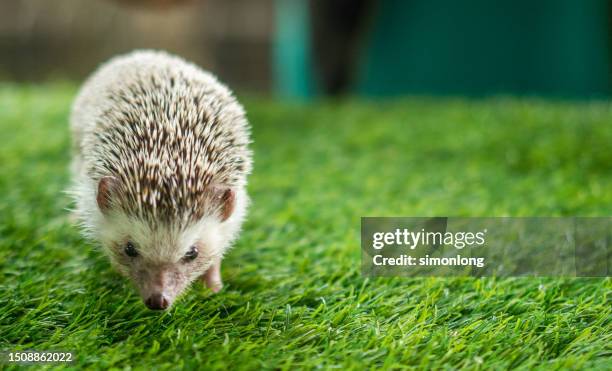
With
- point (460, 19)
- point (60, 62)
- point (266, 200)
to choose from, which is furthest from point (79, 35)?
point (266, 200)

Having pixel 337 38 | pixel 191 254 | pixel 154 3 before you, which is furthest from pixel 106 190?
pixel 337 38

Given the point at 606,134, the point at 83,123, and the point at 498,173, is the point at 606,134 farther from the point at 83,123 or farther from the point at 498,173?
the point at 83,123

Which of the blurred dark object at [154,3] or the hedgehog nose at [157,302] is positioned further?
the blurred dark object at [154,3]

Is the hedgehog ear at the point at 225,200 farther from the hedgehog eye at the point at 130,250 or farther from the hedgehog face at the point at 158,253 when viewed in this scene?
the hedgehog eye at the point at 130,250

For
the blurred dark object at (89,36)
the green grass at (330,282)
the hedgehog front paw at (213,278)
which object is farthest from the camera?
the blurred dark object at (89,36)

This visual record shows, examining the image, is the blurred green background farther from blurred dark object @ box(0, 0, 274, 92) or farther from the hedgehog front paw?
the hedgehog front paw

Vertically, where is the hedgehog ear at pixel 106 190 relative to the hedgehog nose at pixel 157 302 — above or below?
above

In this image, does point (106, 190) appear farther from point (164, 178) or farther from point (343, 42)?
point (343, 42)

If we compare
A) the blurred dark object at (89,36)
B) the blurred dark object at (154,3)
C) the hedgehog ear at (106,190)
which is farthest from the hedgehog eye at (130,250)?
the blurred dark object at (89,36)
